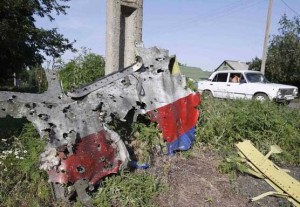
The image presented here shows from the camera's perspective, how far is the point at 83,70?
8.23 meters

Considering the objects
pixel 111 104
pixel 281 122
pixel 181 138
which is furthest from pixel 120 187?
pixel 281 122

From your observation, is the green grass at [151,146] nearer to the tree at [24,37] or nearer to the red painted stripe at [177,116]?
the red painted stripe at [177,116]

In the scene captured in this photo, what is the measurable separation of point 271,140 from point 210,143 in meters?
1.02

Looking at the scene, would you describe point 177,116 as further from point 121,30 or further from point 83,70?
point 83,70

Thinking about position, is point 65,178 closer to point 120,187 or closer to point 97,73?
point 120,187

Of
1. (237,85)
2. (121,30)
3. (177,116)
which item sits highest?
(121,30)

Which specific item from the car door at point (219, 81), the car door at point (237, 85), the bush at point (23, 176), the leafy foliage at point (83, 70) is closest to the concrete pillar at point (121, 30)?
the leafy foliage at point (83, 70)

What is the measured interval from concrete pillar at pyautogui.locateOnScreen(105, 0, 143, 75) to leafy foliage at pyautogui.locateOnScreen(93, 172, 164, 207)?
11.1ft

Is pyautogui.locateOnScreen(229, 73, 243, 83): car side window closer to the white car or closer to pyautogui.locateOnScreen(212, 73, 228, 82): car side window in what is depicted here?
the white car

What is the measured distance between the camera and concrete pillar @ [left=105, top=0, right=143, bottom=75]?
21.9 ft

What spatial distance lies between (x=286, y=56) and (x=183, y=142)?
26.3 m

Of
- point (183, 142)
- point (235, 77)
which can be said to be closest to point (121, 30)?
point (183, 142)

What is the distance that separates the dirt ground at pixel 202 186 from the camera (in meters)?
3.74

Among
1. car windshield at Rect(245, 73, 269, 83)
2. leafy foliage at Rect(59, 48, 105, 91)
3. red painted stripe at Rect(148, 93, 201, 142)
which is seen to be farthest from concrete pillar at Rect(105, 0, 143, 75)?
car windshield at Rect(245, 73, 269, 83)
